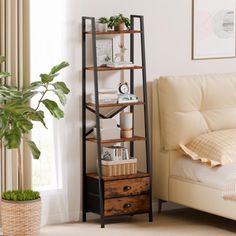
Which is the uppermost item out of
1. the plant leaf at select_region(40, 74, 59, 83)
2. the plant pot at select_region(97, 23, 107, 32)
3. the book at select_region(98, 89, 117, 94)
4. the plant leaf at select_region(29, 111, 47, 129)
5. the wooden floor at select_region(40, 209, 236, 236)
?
the plant pot at select_region(97, 23, 107, 32)

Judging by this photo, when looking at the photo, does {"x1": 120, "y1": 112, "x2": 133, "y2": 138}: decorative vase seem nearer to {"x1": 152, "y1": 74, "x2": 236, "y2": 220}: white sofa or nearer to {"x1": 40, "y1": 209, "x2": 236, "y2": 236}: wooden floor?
{"x1": 152, "y1": 74, "x2": 236, "y2": 220}: white sofa

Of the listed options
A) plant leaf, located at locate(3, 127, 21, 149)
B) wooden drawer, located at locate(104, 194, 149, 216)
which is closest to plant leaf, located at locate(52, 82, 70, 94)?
plant leaf, located at locate(3, 127, 21, 149)

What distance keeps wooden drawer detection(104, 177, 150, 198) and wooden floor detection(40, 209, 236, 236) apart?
24cm

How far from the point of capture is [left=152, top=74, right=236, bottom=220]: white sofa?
19.4ft

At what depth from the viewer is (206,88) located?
6.08 meters

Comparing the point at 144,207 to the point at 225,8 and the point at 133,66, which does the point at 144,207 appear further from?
the point at 225,8

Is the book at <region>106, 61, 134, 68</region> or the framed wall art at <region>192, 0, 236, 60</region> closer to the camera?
the book at <region>106, 61, 134, 68</region>

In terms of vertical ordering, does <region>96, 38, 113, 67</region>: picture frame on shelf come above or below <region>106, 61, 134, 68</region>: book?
above

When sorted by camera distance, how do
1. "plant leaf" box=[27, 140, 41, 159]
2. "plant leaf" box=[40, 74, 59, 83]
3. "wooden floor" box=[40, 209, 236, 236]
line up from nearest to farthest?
1. "plant leaf" box=[27, 140, 41, 159]
2. "plant leaf" box=[40, 74, 59, 83]
3. "wooden floor" box=[40, 209, 236, 236]

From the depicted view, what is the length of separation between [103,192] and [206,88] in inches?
46.7

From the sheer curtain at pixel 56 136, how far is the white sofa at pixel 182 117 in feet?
2.19

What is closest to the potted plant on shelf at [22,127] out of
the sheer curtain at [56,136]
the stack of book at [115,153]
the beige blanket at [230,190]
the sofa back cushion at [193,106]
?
the sheer curtain at [56,136]

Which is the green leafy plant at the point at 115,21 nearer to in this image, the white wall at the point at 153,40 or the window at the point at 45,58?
the white wall at the point at 153,40

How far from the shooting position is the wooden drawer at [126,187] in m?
5.66
